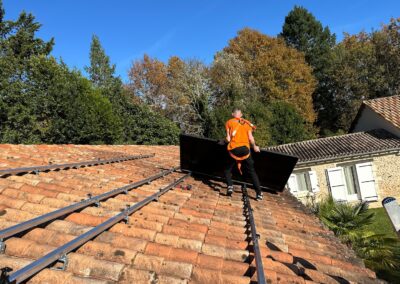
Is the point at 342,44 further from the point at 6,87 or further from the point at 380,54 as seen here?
the point at 6,87

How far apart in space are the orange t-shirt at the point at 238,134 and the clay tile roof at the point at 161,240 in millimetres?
1171

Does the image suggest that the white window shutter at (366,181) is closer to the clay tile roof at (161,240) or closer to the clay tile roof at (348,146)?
the clay tile roof at (348,146)

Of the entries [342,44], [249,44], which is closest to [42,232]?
[249,44]

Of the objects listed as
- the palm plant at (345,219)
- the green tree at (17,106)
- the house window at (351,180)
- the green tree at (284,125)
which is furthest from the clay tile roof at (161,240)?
the green tree at (284,125)

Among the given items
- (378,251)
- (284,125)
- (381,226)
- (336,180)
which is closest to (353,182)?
(336,180)

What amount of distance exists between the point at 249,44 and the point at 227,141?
127 ft

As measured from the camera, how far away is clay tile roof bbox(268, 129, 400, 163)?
873 inches

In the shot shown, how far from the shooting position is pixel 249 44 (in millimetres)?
42688

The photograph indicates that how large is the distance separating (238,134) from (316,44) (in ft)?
159

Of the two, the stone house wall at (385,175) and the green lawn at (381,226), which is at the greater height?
the stone house wall at (385,175)

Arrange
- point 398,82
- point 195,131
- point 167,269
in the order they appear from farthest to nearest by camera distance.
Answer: point 398,82 < point 195,131 < point 167,269

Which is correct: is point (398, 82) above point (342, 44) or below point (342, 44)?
below

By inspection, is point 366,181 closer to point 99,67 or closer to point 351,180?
point 351,180

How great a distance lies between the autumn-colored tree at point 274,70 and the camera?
39375mm
